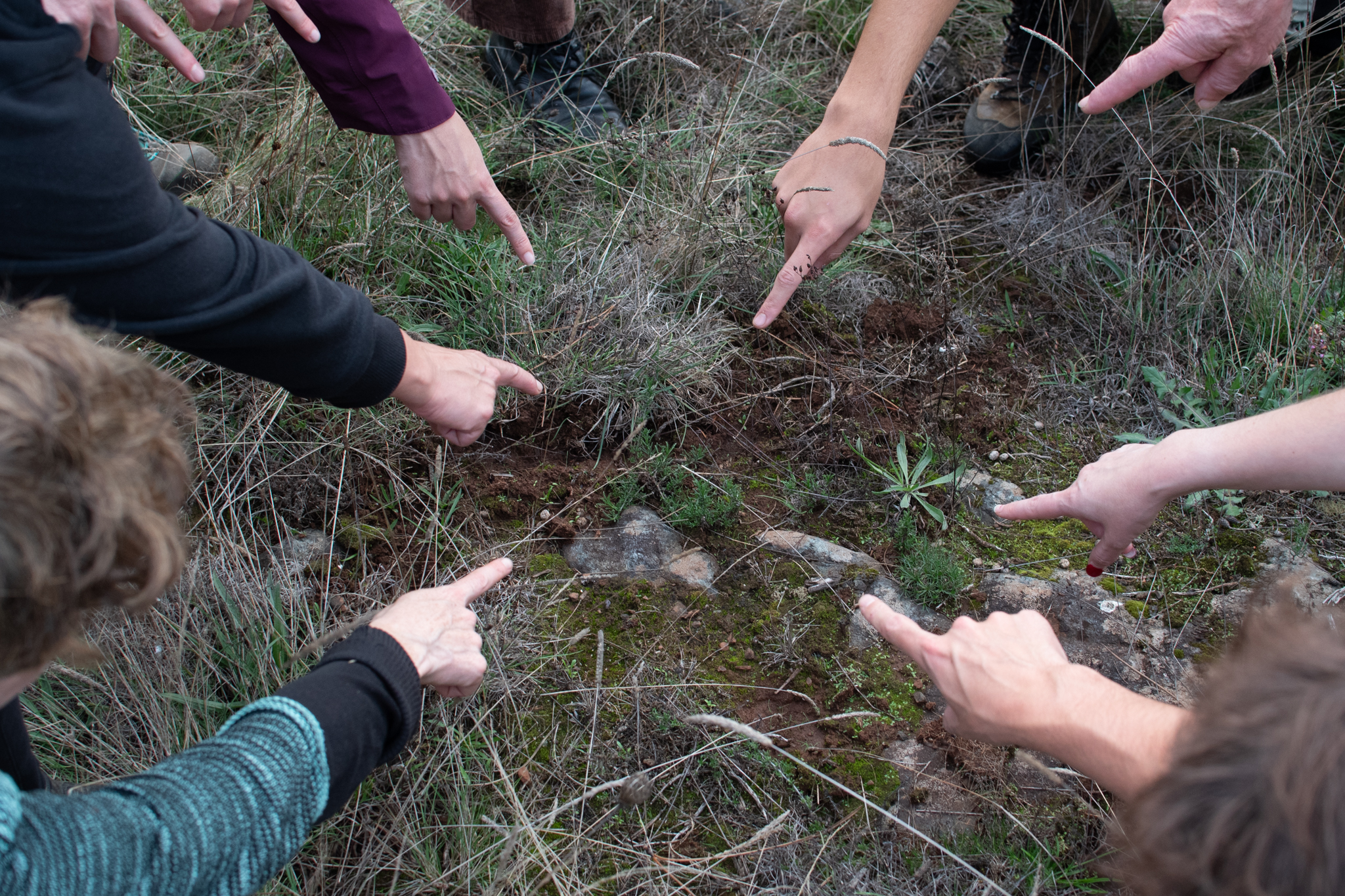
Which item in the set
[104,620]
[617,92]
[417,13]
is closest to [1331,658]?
[104,620]

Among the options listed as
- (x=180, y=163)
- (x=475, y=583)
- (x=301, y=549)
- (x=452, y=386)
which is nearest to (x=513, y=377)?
(x=452, y=386)

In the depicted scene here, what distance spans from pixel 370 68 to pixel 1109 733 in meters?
1.87

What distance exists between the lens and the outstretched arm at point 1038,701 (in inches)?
43.1

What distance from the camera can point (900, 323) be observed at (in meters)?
2.36

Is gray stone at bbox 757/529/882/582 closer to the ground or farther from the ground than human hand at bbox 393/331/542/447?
closer to the ground

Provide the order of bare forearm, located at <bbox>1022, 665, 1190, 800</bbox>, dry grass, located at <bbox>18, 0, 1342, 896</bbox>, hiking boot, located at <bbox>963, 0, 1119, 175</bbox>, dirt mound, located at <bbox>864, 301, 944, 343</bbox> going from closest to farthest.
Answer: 1. bare forearm, located at <bbox>1022, 665, 1190, 800</bbox>
2. dry grass, located at <bbox>18, 0, 1342, 896</bbox>
3. dirt mound, located at <bbox>864, 301, 944, 343</bbox>
4. hiking boot, located at <bbox>963, 0, 1119, 175</bbox>

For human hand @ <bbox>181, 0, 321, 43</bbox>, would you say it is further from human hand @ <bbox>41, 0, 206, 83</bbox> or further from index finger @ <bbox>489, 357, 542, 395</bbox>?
index finger @ <bbox>489, 357, 542, 395</bbox>

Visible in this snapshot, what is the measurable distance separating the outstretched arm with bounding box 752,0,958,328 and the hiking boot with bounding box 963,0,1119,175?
36.8 inches

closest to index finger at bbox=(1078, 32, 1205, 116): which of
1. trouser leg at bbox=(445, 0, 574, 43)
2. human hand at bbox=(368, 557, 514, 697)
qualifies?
human hand at bbox=(368, 557, 514, 697)

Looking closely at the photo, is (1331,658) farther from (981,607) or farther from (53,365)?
(53,365)

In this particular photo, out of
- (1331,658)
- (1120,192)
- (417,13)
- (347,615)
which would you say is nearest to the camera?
(1331,658)

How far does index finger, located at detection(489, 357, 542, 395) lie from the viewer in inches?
65.8

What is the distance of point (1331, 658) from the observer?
0.84 m

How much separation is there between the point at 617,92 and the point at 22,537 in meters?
2.81
